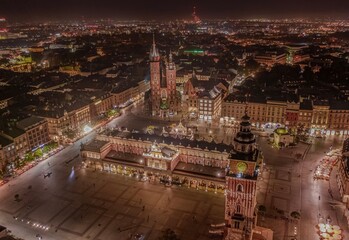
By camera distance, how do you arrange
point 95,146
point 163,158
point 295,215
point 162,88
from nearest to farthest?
point 295,215, point 163,158, point 95,146, point 162,88

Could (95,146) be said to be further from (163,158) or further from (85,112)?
(85,112)

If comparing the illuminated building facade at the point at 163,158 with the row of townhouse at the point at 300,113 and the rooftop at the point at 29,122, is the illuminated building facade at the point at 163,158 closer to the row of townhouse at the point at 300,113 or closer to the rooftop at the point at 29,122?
the rooftop at the point at 29,122

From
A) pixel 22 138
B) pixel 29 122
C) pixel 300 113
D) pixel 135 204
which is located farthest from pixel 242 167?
pixel 29 122

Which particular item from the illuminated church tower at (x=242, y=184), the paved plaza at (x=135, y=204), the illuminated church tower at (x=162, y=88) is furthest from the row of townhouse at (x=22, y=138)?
the illuminated church tower at (x=242, y=184)

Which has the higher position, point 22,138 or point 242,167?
point 242,167

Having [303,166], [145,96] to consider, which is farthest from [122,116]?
[303,166]

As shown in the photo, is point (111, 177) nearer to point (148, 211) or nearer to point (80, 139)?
point (148, 211)

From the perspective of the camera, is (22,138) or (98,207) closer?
(98,207)
